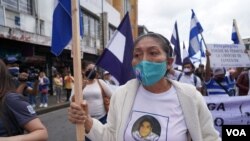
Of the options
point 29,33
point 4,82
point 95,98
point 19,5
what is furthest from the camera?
point 19,5

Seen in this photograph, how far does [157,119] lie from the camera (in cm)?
259

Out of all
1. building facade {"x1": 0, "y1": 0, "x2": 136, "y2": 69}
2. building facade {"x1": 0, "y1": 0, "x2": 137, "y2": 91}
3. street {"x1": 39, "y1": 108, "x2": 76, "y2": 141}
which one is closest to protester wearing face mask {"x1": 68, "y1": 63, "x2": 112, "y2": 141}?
street {"x1": 39, "y1": 108, "x2": 76, "y2": 141}

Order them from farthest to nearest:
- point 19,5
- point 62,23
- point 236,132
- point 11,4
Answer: point 19,5
point 11,4
point 236,132
point 62,23

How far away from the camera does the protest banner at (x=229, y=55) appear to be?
827cm

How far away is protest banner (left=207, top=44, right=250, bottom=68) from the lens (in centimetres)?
827

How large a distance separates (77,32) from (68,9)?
2.08ft

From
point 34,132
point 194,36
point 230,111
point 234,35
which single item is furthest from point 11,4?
point 34,132

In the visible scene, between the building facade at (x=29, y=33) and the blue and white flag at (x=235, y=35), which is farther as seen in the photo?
the building facade at (x=29, y=33)

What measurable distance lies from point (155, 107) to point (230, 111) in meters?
4.21

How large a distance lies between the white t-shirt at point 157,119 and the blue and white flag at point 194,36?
27.0 feet

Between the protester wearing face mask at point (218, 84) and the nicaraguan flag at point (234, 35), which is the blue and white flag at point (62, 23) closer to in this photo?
the protester wearing face mask at point (218, 84)

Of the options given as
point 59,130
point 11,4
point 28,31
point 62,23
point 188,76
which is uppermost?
point 11,4

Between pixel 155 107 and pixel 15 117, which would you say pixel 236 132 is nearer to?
pixel 155 107

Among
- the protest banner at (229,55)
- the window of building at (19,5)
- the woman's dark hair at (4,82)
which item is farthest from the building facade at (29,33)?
the woman's dark hair at (4,82)
